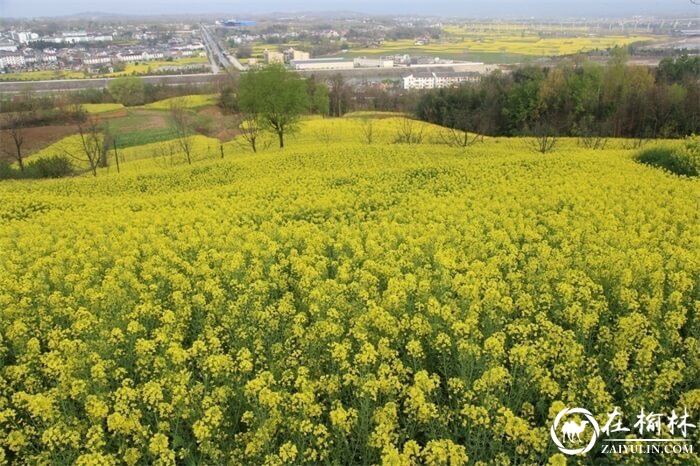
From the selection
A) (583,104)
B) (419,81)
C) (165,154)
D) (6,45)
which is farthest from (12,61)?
(583,104)

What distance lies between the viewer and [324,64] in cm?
15062

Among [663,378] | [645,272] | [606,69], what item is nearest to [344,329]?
[663,378]

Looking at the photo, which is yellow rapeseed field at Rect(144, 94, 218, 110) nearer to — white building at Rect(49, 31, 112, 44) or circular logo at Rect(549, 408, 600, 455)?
white building at Rect(49, 31, 112, 44)

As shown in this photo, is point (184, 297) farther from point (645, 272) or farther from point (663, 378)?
point (645, 272)

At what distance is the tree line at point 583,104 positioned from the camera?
51.7 m

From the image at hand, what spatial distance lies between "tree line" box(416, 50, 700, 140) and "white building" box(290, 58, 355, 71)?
80.5 meters

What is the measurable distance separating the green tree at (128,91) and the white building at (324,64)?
57.2 meters

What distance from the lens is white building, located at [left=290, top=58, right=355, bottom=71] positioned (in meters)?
145

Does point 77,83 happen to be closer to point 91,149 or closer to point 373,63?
point 373,63

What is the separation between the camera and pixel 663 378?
7355mm

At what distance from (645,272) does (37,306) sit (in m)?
12.4

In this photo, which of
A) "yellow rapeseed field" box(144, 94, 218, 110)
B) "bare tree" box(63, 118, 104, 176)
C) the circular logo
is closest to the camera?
the circular logo

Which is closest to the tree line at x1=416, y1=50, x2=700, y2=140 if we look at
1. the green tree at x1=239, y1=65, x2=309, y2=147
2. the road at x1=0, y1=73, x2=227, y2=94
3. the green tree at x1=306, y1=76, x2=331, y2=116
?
the green tree at x1=306, y1=76, x2=331, y2=116

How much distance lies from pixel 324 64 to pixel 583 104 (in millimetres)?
103534
